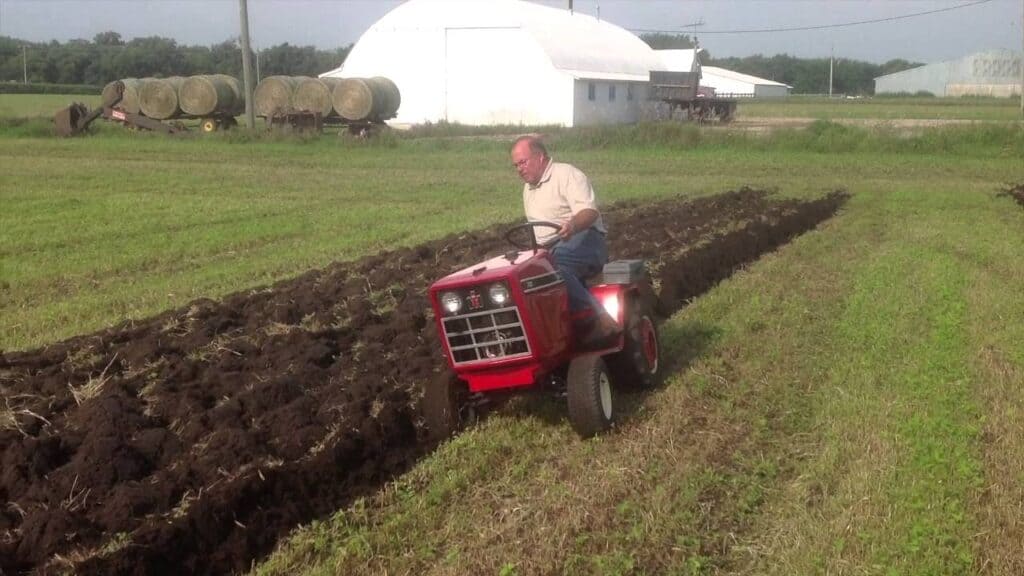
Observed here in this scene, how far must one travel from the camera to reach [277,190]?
20.6 metres

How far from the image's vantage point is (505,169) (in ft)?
83.9

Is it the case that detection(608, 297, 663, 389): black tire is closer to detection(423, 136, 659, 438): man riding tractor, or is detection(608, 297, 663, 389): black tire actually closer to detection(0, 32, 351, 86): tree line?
detection(423, 136, 659, 438): man riding tractor

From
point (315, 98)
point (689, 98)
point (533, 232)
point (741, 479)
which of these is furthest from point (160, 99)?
A: point (741, 479)

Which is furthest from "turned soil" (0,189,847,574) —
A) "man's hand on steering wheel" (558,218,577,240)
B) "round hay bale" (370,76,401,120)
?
"round hay bale" (370,76,401,120)

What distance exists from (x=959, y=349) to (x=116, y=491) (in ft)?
18.5

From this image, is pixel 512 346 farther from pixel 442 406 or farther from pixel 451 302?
pixel 442 406

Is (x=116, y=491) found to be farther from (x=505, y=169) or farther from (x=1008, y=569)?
(x=505, y=169)

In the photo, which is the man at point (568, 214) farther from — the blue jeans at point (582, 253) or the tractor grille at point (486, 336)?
the tractor grille at point (486, 336)

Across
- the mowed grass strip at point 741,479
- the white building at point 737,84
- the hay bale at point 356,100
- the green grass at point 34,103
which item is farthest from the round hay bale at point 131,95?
the white building at point 737,84

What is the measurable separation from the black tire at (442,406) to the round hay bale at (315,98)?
3315 cm

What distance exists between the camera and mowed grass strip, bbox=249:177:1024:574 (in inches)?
181

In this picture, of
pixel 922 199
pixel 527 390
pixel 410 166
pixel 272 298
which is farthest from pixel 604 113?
pixel 527 390

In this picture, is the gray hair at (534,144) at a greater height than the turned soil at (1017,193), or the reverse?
the gray hair at (534,144)

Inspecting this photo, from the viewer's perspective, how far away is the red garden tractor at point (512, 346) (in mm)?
5895
